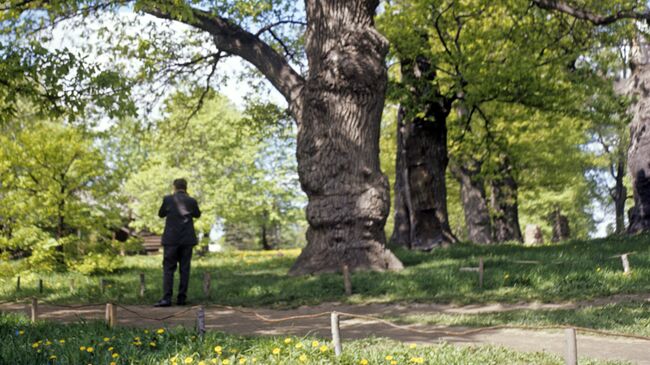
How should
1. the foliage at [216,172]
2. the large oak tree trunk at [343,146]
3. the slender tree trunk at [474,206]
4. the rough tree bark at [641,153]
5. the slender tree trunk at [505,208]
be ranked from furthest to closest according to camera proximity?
the foliage at [216,172], the slender tree trunk at [505,208], the slender tree trunk at [474,206], the rough tree bark at [641,153], the large oak tree trunk at [343,146]

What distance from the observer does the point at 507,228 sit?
3012 cm

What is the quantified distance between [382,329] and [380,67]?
266 inches

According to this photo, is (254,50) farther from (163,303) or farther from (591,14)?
(591,14)

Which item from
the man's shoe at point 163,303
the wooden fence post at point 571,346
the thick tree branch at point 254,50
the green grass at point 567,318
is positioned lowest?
the green grass at point 567,318

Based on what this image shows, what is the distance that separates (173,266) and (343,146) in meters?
4.30

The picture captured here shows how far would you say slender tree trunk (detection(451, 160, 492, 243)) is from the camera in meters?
27.2

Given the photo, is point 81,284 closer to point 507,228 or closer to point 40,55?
point 40,55

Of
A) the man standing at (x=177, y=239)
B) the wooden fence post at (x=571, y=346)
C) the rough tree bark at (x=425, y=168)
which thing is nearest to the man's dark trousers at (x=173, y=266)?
the man standing at (x=177, y=239)

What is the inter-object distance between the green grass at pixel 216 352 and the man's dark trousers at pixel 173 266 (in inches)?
140

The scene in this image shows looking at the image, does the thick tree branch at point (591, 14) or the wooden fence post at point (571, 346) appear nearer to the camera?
the wooden fence post at point (571, 346)

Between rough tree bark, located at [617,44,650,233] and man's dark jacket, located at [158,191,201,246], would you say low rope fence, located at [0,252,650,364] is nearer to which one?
man's dark jacket, located at [158,191,201,246]

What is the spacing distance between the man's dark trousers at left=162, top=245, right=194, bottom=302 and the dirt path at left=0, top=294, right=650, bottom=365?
1.41 feet

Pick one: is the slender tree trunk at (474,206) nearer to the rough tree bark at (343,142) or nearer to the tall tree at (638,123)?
the tall tree at (638,123)

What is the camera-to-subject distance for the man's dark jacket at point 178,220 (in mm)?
10719
